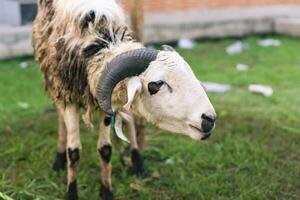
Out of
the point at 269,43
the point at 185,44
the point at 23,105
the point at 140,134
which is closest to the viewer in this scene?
the point at 140,134

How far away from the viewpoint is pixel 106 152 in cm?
388

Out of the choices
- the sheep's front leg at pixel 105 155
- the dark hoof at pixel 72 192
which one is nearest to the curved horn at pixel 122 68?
the sheep's front leg at pixel 105 155

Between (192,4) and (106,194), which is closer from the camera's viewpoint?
(106,194)

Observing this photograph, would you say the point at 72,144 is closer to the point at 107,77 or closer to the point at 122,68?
the point at 107,77

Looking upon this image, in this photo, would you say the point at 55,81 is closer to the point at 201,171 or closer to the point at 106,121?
the point at 106,121

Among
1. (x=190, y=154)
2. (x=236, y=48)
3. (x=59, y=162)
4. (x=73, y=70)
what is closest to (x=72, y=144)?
(x=73, y=70)

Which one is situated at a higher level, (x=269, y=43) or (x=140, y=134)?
(x=140, y=134)

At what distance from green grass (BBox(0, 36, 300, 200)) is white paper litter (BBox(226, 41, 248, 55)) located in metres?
Answer: 2.03

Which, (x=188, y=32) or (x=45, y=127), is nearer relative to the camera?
(x=45, y=127)

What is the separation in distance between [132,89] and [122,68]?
150 millimetres

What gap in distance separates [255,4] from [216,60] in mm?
2772

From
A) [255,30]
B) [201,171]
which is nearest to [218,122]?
[201,171]

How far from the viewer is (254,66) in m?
8.03

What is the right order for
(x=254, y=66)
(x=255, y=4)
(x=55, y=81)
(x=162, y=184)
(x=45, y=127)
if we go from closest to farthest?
1. (x=55, y=81)
2. (x=162, y=184)
3. (x=45, y=127)
4. (x=254, y=66)
5. (x=255, y=4)
